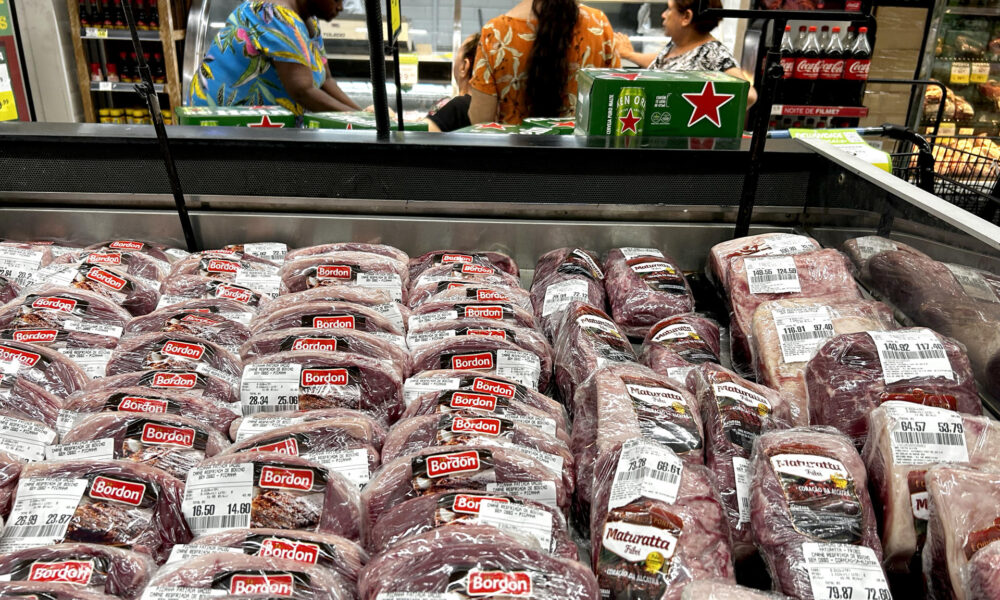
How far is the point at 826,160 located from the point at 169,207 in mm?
2068

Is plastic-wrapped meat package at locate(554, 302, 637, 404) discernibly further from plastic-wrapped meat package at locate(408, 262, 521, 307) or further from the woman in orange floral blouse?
the woman in orange floral blouse

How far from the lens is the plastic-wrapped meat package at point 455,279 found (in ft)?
6.62

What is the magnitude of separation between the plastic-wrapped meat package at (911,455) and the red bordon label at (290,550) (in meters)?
0.98

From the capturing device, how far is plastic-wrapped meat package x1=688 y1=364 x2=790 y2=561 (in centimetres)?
131

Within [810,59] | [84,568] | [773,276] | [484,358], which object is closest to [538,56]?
[773,276]

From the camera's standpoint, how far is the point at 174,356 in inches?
64.3

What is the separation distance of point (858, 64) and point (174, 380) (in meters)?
6.64

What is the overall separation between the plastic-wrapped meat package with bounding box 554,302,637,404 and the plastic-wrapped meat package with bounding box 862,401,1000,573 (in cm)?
58

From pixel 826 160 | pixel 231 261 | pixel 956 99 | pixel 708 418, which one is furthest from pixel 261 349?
pixel 956 99

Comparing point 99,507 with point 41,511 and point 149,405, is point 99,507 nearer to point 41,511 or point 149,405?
point 41,511

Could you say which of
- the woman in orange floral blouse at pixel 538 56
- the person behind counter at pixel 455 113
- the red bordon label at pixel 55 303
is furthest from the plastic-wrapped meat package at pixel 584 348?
the person behind counter at pixel 455 113

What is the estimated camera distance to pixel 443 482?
4.13 feet

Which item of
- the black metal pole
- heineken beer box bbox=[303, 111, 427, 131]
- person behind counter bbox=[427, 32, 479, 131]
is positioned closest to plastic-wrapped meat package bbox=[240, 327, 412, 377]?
the black metal pole

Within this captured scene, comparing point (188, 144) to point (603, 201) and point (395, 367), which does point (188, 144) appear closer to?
point (395, 367)
